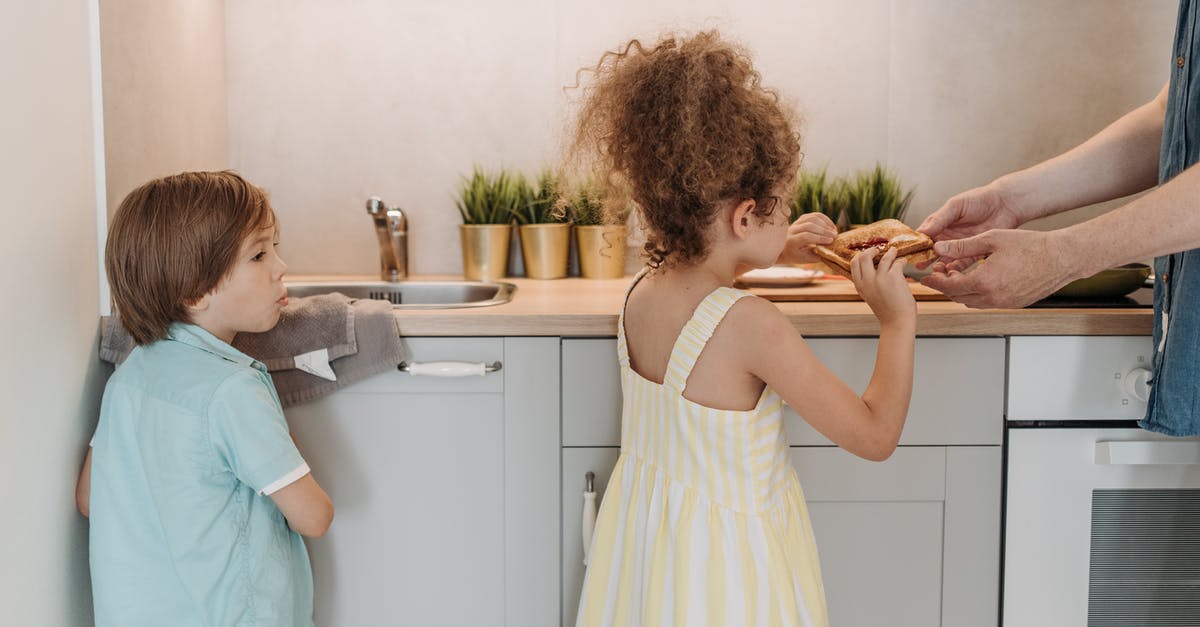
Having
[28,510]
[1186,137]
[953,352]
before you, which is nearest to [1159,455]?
[953,352]

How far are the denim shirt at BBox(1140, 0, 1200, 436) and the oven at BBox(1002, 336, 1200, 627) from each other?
11 centimetres

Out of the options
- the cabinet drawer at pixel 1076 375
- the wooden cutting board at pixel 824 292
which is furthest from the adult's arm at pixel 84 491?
the cabinet drawer at pixel 1076 375

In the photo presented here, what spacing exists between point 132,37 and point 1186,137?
4.97 feet

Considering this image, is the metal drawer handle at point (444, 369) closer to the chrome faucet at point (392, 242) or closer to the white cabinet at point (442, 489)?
the white cabinet at point (442, 489)

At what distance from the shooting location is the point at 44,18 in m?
1.26

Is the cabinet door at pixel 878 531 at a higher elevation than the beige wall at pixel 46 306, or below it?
below

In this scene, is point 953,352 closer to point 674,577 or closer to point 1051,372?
point 1051,372

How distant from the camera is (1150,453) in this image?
1512 millimetres

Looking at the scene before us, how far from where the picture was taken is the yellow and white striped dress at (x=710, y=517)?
3.95 ft

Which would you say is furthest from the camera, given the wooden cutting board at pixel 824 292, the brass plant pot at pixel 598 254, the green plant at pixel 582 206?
the brass plant pot at pixel 598 254

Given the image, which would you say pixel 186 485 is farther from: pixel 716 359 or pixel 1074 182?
pixel 1074 182

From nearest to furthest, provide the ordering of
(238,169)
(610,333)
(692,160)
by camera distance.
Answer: (692,160)
(610,333)
(238,169)

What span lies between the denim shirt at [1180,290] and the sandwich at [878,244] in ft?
1.02

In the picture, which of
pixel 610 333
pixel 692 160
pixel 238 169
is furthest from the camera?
pixel 238 169
